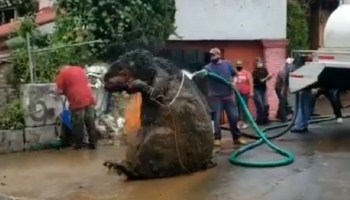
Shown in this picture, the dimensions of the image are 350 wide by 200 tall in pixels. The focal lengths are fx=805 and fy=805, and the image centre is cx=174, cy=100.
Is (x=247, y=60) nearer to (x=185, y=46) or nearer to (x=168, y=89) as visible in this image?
(x=185, y=46)

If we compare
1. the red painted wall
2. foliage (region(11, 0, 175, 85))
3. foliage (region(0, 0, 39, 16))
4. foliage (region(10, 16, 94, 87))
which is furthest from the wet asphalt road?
foliage (region(0, 0, 39, 16))

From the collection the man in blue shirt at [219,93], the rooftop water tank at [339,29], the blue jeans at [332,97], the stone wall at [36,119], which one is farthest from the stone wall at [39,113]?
the rooftop water tank at [339,29]

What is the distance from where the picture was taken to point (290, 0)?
2306cm

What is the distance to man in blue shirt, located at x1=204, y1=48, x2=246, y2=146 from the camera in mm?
12422

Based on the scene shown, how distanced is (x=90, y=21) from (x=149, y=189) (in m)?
6.61

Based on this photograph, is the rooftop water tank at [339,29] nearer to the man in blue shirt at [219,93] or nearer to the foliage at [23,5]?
the man in blue shirt at [219,93]

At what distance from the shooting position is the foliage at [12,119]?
13.6 meters

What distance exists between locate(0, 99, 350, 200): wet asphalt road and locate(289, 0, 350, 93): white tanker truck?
1.06m

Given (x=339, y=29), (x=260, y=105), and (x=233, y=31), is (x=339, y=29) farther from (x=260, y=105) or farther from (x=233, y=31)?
(x=233, y=31)

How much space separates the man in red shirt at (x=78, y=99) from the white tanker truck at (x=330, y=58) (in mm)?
3375

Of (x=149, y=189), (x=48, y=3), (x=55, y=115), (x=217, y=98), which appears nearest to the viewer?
(x=149, y=189)

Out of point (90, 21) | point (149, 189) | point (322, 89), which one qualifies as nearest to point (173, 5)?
point (90, 21)

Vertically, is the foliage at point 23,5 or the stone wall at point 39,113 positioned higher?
the foliage at point 23,5

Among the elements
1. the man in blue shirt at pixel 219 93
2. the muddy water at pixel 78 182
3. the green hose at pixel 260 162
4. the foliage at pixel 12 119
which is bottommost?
the muddy water at pixel 78 182
